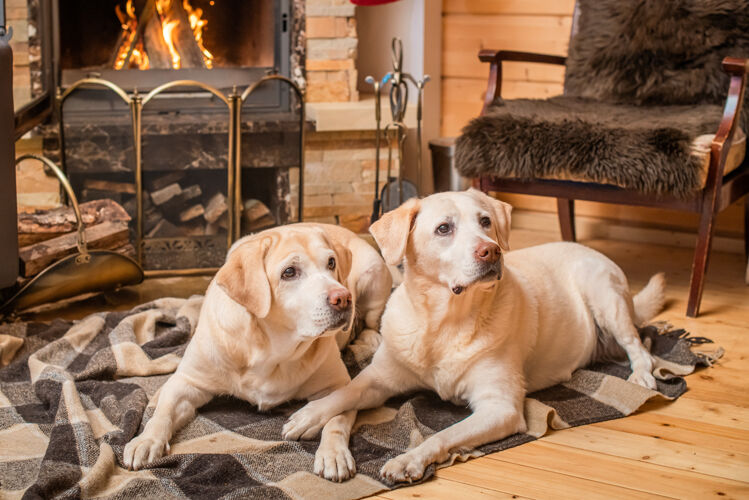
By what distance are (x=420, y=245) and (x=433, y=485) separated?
549mm

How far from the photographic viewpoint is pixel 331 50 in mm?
3785

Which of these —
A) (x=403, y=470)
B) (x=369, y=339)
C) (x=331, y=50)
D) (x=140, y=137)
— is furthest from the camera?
(x=331, y=50)

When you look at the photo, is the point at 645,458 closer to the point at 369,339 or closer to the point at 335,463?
the point at 335,463

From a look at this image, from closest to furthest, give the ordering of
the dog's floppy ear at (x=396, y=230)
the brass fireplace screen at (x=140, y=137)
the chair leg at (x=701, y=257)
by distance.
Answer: the dog's floppy ear at (x=396, y=230), the chair leg at (x=701, y=257), the brass fireplace screen at (x=140, y=137)

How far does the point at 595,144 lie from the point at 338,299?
144 centimetres

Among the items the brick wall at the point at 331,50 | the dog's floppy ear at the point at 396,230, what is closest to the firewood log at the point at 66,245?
the brick wall at the point at 331,50

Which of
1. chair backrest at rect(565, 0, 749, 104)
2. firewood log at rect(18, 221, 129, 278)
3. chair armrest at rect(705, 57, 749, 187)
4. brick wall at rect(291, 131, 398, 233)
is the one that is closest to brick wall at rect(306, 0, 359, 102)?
brick wall at rect(291, 131, 398, 233)

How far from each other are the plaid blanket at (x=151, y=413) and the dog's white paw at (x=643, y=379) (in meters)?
0.04

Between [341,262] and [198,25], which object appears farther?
[198,25]

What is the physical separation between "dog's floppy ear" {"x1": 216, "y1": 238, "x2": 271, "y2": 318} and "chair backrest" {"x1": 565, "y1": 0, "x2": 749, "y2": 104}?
6.74 feet

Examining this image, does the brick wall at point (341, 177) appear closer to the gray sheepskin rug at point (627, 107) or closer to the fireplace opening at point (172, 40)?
the fireplace opening at point (172, 40)

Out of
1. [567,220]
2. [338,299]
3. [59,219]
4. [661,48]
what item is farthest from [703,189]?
[59,219]

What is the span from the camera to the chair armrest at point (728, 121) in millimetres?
2752

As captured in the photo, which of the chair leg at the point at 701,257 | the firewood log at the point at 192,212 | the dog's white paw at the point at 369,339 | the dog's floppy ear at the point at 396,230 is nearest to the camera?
the dog's floppy ear at the point at 396,230
